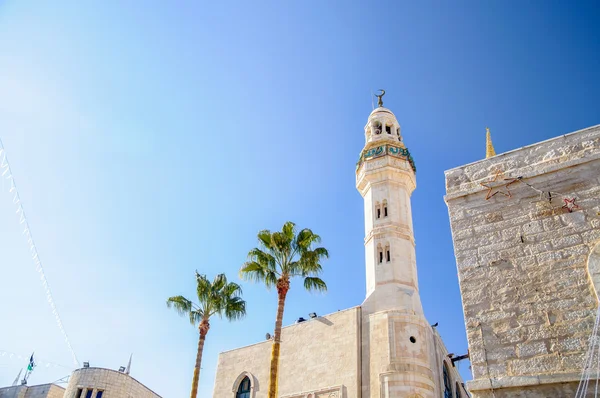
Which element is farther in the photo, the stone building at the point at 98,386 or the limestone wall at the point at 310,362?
the stone building at the point at 98,386

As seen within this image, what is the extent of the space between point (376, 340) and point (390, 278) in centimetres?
295

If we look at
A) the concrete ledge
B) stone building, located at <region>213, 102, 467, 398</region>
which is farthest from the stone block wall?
the concrete ledge

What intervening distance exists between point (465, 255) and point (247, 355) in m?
18.5

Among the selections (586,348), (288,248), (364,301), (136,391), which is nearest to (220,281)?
(288,248)

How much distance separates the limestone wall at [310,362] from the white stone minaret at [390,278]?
2.09 ft

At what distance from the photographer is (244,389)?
22625 millimetres

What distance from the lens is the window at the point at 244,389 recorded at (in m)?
22.4

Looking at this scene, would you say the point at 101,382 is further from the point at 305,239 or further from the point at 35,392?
the point at 305,239

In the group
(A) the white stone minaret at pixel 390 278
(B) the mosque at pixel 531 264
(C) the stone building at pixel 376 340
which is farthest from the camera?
(C) the stone building at pixel 376 340

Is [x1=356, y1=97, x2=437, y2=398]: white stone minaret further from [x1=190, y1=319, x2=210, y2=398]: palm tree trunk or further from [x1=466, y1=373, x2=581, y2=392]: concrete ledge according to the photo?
[x1=466, y1=373, x2=581, y2=392]: concrete ledge

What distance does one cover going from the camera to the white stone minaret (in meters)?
18.4

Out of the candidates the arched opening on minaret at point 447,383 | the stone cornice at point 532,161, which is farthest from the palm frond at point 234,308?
the stone cornice at point 532,161

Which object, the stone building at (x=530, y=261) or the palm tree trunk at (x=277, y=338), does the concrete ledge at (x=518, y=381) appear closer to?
the stone building at (x=530, y=261)

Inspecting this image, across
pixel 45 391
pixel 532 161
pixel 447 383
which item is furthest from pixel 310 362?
pixel 45 391
